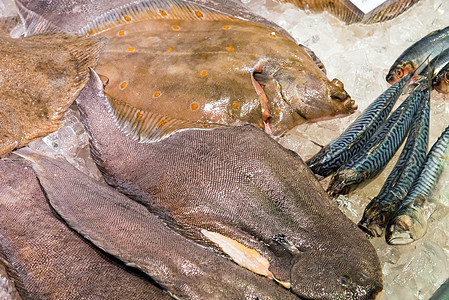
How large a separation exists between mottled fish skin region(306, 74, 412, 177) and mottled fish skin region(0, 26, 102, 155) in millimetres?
1726

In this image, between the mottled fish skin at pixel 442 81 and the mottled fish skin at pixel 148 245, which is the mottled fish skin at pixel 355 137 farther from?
the mottled fish skin at pixel 148 245

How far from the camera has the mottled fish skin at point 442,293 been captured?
84.3 inches

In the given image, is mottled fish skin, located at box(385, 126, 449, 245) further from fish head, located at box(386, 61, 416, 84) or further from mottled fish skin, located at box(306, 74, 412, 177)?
fish head, located at box(386, 61, 416, 84)

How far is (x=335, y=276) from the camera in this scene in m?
1.93

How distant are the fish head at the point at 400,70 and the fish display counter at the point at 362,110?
0.07 m

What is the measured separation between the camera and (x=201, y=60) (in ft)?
9.18

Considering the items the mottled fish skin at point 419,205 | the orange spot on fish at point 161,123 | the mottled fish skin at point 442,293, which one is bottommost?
the orange spot on fish at point 161,123

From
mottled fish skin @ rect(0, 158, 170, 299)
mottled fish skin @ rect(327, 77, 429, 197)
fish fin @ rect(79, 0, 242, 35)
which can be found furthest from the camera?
fish fin @ rect(79, 0, 242, 35)

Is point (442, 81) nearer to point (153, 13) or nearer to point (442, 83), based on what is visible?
point (442, 83)

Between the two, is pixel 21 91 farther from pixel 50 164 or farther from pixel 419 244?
pixel 419 244

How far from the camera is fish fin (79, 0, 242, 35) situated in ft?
9.90

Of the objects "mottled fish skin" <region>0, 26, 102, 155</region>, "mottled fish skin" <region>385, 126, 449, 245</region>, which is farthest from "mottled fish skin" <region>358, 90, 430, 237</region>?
"mottled fish skin" <region>0, 26, 102, 155</region>

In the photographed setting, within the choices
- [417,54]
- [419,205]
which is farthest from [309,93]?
[417,54]

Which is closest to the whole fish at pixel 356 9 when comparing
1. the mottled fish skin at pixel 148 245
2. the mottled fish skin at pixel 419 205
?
the mottled fish skin at pixel 419 205
